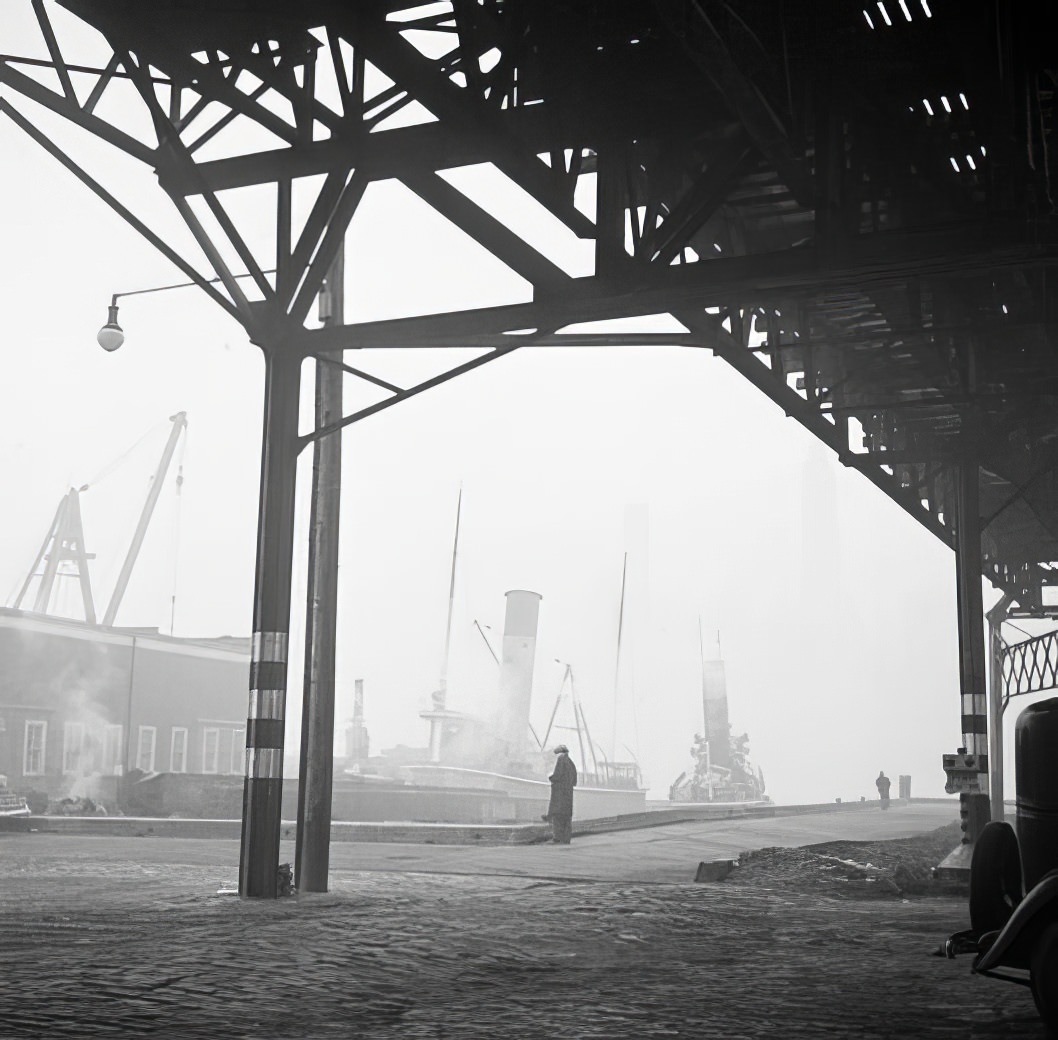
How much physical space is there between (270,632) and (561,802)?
1046 centimetres

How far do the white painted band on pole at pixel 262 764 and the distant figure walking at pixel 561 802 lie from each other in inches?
396

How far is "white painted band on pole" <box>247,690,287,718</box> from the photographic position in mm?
10312

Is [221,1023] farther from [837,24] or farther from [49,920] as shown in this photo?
[837,24]

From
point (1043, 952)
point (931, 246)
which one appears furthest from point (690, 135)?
point (1043, 952)

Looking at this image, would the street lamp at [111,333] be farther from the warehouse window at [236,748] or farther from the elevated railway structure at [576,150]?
the warehouse window at [236,748]

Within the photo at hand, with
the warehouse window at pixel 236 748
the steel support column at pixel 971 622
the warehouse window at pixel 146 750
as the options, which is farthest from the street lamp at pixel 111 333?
the warehouse window at pixel 236 748

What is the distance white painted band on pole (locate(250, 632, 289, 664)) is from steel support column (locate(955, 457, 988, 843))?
9792mm

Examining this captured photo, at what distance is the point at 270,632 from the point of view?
10.5 metres

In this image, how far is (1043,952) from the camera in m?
4.86

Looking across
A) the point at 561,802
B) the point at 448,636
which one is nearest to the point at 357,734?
the point at 448,636

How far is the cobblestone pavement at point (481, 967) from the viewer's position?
5258mm

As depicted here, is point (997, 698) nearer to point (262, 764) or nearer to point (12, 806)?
point (12, 806)

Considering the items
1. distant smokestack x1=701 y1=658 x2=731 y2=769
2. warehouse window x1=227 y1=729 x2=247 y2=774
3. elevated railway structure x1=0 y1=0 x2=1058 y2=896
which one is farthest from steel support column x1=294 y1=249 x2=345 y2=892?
distant smokestack x1=701 y1=658 x2=731 y2=769

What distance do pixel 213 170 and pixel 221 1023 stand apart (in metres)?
7.67
